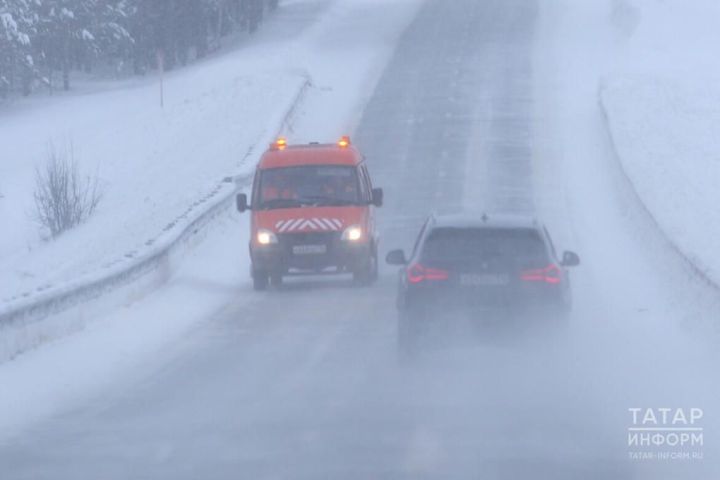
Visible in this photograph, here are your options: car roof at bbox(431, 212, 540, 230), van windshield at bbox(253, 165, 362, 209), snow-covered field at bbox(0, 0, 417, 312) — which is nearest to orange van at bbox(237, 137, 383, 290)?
van windshield at bbox(253, 165, 362, 209)

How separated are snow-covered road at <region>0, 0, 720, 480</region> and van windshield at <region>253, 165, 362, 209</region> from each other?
138 centimetres

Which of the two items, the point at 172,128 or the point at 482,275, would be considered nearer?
the point at 482,275

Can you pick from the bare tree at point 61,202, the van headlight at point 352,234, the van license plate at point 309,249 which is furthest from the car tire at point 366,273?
the bare tree at point 61,202

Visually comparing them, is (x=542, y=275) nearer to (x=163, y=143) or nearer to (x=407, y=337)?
(x=407, y=337)

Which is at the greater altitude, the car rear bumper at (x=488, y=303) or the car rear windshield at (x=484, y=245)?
the car rear windshield at (x=484, y=245)

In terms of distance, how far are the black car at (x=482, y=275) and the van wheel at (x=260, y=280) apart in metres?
8.36

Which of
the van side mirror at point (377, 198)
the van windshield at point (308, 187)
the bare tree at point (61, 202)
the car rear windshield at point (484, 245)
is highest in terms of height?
the car rear windshield at point (484, 245)

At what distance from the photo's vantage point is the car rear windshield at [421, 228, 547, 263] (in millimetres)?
14381

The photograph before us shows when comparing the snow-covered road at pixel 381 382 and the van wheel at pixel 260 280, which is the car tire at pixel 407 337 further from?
the van wheel at pixel 260 280

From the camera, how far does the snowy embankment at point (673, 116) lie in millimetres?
26875

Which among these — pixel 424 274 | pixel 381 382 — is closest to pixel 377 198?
pixel 424 274

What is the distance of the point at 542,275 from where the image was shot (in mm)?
14320

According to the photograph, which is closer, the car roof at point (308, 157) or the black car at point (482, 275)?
the black car at point (482, 275)

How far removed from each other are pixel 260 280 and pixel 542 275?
9.36m
